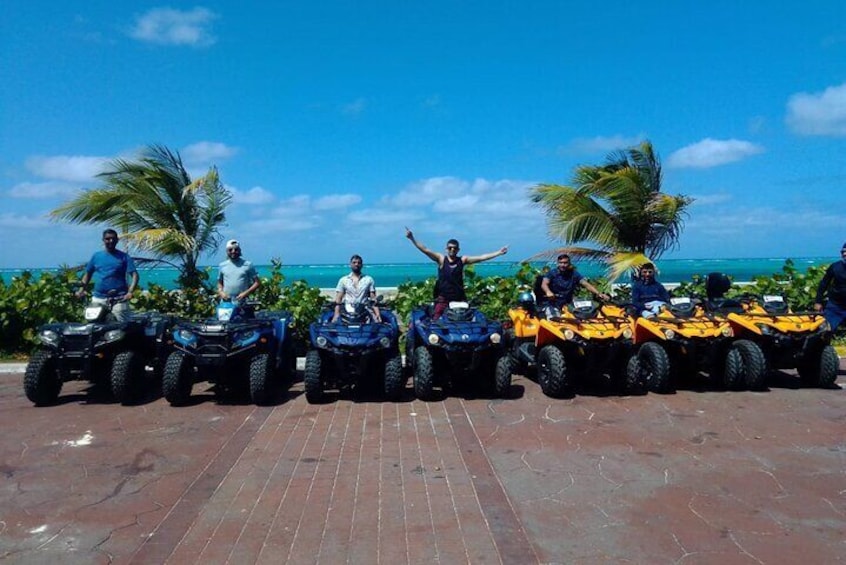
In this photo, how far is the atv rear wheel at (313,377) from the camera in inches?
276

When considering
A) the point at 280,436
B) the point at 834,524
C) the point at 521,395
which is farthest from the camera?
the point at 521,395

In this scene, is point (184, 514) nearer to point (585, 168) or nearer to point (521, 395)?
point (521, 395)

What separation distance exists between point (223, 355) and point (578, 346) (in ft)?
13.1

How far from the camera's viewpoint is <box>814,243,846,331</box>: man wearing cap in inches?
333

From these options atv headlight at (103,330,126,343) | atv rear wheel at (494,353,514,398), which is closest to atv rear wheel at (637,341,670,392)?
atv rear wheel at (494,353,514,398)

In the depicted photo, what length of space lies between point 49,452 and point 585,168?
994cm

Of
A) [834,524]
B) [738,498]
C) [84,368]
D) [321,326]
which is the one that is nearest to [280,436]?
[321,326]

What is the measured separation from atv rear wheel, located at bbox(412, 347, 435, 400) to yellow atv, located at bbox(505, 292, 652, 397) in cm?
138

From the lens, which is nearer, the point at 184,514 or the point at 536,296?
the point at 184,514

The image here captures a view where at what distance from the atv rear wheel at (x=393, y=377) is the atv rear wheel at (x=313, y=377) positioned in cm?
74

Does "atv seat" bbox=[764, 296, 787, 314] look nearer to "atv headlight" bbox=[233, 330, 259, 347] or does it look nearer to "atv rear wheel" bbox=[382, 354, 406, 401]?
"atv rear wheel" bbox=[382, 354, 406, 401]

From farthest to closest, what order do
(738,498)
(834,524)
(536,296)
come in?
1. (536,296)
2. (738,498)
3. (834,524)

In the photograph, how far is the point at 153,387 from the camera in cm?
802

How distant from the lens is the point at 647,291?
8.69 m
